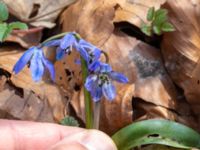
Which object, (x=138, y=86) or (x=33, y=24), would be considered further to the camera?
(x=33, y=24)

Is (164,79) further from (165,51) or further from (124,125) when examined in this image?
(124,125)

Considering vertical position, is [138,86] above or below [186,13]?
below

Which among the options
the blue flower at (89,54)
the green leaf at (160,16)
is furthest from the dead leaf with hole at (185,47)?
the blue flower at (89,54)

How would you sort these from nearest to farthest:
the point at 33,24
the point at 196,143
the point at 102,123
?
the point at 196,143
the point at 102,123
the point at 33,24

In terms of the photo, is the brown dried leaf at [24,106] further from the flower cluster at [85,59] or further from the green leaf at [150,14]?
the green leaf at [150,14]

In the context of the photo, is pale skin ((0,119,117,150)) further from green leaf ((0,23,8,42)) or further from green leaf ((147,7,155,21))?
green leaf ((147,7,155,21))

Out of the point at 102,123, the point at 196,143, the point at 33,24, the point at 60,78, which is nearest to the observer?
the point at 196,143

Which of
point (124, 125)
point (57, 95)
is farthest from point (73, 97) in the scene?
point (124, 125)
